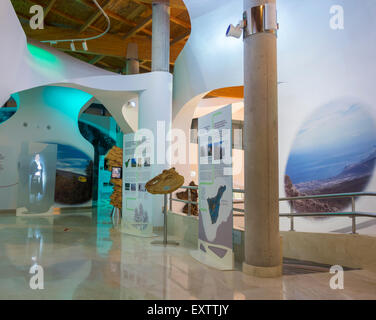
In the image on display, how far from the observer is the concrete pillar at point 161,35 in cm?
1011

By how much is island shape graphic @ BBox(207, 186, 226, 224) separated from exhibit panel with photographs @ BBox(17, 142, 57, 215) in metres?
9.13

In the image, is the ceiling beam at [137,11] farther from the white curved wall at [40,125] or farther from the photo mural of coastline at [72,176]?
the photo mural of coastline at [72,176]

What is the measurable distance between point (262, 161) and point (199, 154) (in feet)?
4.58

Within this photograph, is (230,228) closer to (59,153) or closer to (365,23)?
(365,23)

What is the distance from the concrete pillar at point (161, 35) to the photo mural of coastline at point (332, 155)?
4.64 metres

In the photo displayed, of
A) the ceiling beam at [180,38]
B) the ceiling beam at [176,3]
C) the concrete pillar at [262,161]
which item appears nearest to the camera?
the concrete pillar at [262,161]

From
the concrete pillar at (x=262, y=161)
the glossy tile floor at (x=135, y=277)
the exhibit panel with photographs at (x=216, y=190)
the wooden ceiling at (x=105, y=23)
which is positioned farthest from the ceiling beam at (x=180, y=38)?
the glossy tile floor at (x=135, y=277)

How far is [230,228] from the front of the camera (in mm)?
4949

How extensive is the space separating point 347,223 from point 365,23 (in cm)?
405

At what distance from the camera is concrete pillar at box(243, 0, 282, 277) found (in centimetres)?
462

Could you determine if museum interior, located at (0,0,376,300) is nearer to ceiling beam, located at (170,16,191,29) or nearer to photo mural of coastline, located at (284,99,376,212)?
photo mural of coastline, located at (284,99,376,212)

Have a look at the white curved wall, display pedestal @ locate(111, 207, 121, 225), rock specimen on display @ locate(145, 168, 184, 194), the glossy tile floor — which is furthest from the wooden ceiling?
the glossy tile floor

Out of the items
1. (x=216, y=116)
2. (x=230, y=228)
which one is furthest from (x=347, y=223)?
(x=216, y=116)
